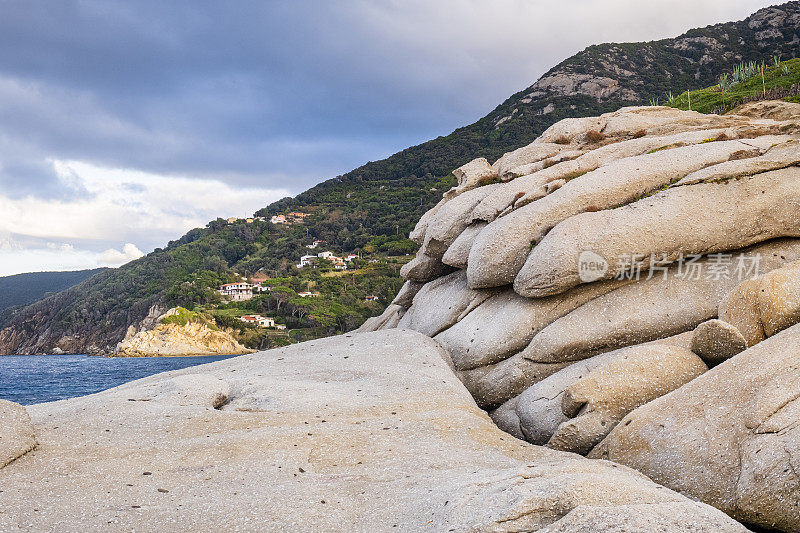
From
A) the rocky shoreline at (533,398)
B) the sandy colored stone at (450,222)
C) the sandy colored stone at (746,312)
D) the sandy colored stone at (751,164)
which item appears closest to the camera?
the rocky shoreline at (533,398)

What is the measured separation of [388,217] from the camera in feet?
570

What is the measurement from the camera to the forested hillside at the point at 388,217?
145750 millimetres

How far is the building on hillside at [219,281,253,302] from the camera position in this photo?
15062cm

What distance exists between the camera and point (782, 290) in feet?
42.2

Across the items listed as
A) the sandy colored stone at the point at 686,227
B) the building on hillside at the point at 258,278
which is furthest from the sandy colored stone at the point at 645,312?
the building on hillside at the point at 258,278

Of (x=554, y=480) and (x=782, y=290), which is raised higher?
(x=782, y=290)

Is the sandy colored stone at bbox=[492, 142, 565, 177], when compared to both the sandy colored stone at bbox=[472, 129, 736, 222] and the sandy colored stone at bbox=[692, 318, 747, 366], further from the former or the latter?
the sandy colored stone at bbox=[692, 318, 747, 366]

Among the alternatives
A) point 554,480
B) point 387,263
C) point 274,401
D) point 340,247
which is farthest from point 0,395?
point 340,247

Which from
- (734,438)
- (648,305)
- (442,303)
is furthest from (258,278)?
(734,438)

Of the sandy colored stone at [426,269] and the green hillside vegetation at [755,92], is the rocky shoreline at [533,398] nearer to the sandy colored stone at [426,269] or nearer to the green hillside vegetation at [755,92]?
the sandy colored stone at [426,269]

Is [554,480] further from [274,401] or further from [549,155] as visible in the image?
[549,155]

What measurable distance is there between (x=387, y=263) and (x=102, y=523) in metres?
143

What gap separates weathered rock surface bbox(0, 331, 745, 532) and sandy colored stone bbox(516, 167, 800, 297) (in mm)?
5038

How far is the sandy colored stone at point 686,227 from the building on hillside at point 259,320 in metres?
119
